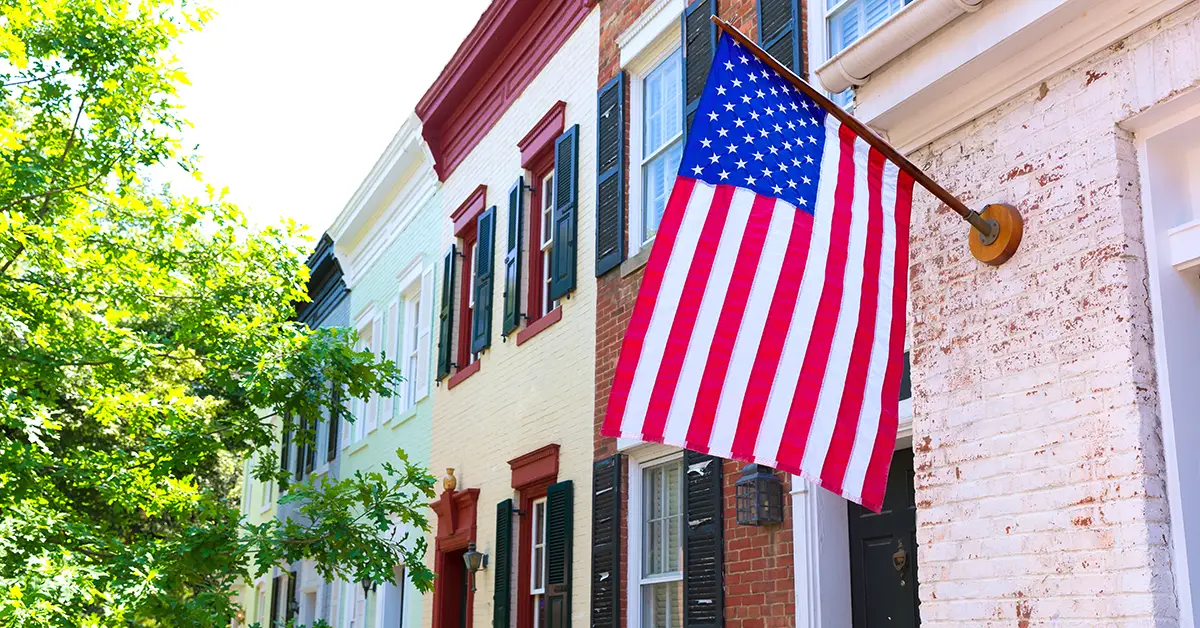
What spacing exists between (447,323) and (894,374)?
10326 mm

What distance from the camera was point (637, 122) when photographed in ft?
33.5

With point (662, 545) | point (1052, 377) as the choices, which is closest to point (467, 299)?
point (662, 545)

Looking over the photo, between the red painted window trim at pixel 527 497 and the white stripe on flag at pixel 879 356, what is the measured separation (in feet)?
22.0

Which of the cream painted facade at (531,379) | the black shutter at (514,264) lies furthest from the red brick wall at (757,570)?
the black shutter at (514,264)

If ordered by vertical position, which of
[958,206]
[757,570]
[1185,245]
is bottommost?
[757,570]

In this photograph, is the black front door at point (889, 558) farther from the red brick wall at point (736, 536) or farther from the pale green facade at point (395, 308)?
the pale green facade at point (395, 308)

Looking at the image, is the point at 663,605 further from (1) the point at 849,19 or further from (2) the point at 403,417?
(2) the point at 403,417

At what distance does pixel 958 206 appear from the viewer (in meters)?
4.24

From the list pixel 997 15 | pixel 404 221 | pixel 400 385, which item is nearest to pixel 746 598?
pixel 997 15

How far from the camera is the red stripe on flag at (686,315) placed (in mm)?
4084

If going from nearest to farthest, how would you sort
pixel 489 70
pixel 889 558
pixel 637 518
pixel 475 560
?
pixel 889 558 → pixel 637 518 → pixel 475 560 → pixel 489 70

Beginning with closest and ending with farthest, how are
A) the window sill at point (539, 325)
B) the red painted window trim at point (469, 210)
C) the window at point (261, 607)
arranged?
1. the window sill at point (539, 325)
2. the red painted window trim at point (469, 210)
3. the window at point (261, 607)

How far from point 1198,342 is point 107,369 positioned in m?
9.72

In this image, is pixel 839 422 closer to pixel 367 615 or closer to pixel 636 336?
pixel 636 336
